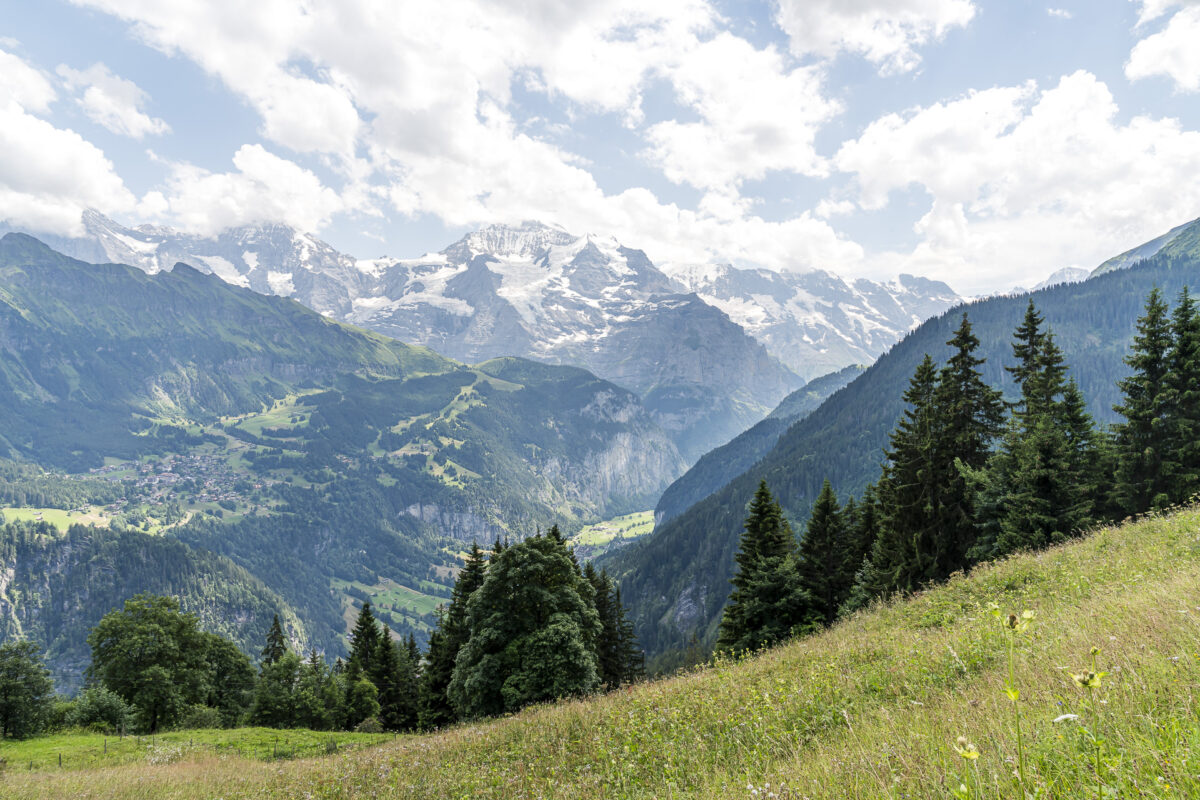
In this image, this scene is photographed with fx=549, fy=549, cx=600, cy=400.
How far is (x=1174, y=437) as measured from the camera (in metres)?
28.1

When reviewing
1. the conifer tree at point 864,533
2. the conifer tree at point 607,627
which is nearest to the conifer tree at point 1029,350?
the conifer tree at point 864,533

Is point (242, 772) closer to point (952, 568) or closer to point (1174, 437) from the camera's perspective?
point (952, 568)

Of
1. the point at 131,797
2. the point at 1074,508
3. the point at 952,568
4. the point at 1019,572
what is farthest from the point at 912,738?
the point at 952,568

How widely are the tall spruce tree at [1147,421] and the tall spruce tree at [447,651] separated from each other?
39.1 meters

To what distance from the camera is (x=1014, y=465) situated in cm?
2770

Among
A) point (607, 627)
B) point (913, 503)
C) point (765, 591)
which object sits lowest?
point (607, 627)

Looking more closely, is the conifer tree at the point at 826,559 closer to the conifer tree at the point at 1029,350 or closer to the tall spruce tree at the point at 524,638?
the conifer tree at the point at 1029,350

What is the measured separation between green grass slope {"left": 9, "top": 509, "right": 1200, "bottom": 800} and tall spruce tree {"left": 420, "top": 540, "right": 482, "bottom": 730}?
24913 mm

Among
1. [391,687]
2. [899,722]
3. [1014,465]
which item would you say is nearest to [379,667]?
[391,687]

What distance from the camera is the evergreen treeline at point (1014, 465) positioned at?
87.0 ft

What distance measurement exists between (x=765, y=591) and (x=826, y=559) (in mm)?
6543

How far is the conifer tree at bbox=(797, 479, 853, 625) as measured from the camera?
41.0 meters

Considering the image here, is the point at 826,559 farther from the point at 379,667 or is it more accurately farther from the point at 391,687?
the point at 379,667

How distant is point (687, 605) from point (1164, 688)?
202 meters
